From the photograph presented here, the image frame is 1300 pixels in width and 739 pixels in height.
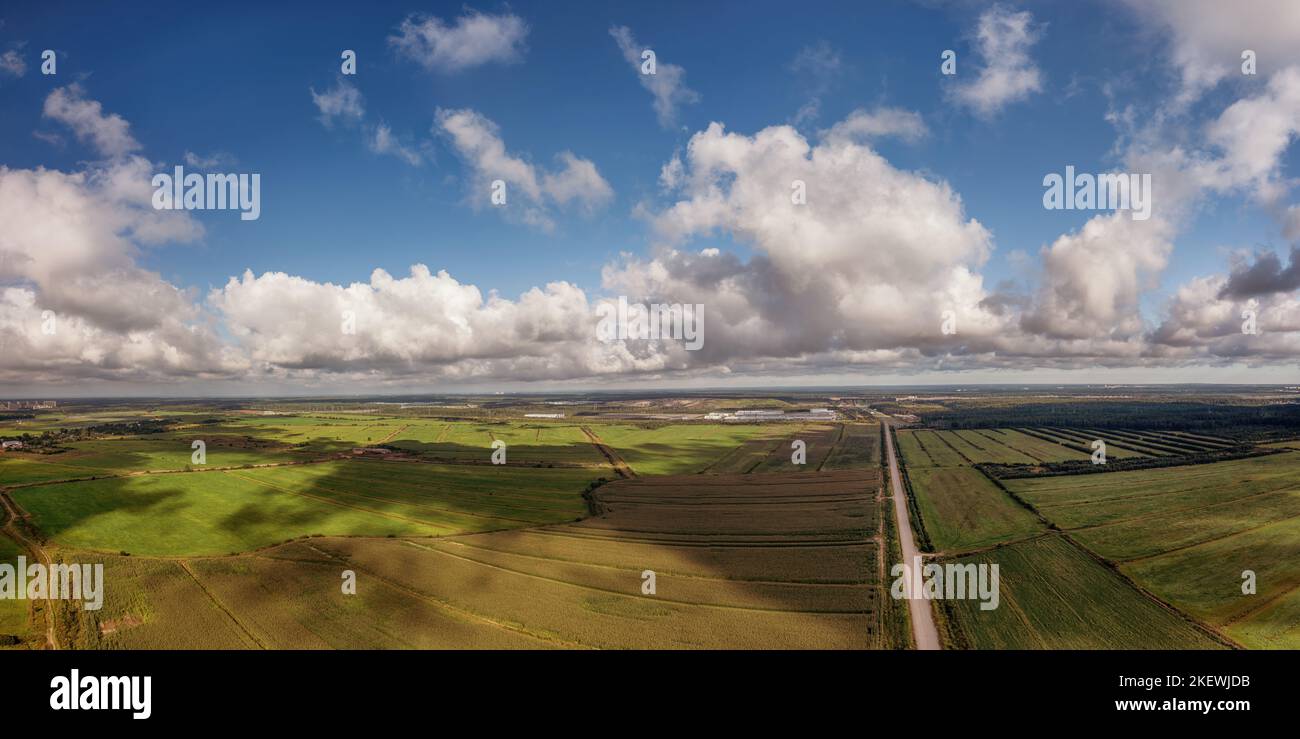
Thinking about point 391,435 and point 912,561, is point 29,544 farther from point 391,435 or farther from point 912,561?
point 391,435

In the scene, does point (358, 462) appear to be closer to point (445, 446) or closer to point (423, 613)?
point (445, 446)

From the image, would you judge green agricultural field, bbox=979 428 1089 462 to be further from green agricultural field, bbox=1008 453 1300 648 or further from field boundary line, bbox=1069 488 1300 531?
field boundary line, bbox=1069 488 1300 531

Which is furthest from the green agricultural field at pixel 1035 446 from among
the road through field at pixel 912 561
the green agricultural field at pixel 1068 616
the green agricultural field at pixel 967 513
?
the green agricultural field at pixel 1068 616

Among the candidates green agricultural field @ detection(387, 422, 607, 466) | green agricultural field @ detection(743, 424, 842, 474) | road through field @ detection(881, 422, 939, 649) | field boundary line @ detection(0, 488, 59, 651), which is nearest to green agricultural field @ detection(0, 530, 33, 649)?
field boundary line @ detection(0, 488, 59, 651)

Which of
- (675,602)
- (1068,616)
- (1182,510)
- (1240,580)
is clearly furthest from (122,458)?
(1182,510)

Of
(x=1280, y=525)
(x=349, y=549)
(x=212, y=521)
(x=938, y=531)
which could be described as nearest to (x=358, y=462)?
(x=212, y=521)

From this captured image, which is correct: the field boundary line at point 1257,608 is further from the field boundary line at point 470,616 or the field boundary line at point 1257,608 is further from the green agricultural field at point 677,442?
the green agricultural field at point 677,442
